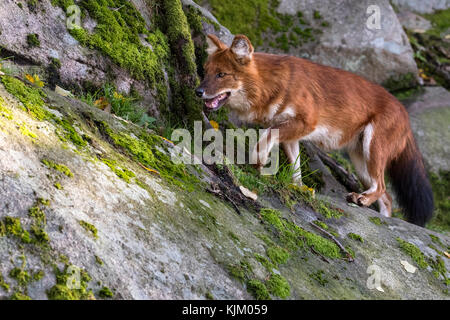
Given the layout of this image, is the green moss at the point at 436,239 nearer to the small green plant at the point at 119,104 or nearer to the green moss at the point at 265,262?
the green moss at the point at 265,262

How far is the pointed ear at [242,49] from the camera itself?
5.10 metres

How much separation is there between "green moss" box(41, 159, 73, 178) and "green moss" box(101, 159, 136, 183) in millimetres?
325

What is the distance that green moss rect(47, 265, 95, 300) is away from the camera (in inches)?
78.2

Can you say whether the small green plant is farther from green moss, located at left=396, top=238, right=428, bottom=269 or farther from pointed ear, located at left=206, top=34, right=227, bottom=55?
green moss, located at left=396, top=238, right=428, bottom=269

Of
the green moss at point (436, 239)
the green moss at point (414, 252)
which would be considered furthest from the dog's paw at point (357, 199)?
the green moss at point (414, 252)

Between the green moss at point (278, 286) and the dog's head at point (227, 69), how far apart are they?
261cm

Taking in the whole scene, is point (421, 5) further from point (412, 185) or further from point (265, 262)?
point (265, 262)

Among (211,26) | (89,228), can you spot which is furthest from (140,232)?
(211,26)

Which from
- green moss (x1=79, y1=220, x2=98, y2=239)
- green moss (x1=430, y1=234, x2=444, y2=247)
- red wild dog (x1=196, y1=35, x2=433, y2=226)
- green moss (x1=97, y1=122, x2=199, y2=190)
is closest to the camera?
green moss (x1=79, y1=220, x2=98, y2=239)

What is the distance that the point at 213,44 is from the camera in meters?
5.38

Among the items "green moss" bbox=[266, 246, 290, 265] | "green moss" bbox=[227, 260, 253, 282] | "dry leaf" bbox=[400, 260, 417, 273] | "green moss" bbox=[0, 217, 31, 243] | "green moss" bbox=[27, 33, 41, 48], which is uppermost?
"green moss" bbox=[27, 33, 41, 48]

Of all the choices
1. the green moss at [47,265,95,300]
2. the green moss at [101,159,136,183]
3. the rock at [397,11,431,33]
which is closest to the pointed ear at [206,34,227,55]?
the green moss at [101,159,136,183]

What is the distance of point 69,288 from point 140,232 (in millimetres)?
538
